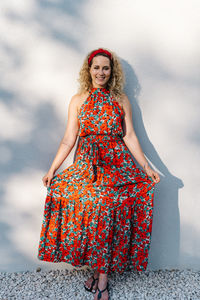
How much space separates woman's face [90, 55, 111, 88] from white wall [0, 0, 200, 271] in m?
0.20

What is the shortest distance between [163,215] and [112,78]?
1.32m

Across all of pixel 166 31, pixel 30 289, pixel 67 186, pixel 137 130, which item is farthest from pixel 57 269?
pixel 166 31

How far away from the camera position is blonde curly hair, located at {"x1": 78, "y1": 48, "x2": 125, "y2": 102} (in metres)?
2.50

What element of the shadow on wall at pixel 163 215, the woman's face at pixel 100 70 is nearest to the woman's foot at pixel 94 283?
the shadow on wall at pixel 163 215

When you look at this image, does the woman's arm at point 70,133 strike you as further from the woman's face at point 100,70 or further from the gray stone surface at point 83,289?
the gray stone surface at point 83,289

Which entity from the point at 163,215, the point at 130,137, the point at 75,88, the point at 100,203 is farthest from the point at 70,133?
the point at 163,215

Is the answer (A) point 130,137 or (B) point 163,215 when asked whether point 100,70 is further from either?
(B) point 163,215

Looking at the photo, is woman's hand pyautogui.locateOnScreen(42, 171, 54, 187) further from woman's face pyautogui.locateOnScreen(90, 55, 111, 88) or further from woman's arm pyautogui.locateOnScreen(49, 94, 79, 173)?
woman's face pyautogui.locateOnScreen(90, 55, 111, 88)

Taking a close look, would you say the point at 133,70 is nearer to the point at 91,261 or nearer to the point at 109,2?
the point at 109,2

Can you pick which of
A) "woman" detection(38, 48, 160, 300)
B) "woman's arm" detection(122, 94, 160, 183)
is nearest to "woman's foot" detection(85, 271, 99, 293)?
"woman" detection(38, 48, 160, 300)

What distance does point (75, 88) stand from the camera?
2607mm

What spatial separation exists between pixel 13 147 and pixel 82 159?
0.63 meters

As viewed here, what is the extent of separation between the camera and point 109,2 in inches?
101

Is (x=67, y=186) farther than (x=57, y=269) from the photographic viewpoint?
No
